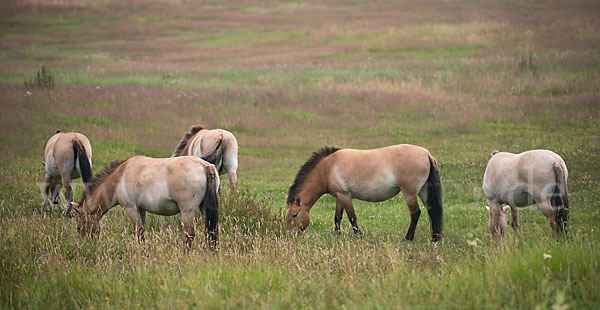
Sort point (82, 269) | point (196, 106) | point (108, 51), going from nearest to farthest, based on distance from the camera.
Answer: point (82, 269)
point (196, 106)
point (108, 51)

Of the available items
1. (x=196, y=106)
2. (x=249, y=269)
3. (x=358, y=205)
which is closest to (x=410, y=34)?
(x=196, y=106)

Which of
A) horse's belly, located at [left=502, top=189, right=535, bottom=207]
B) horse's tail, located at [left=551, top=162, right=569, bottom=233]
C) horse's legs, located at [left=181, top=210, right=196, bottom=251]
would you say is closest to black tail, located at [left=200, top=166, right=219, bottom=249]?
horse's legs, located at [left=181, top=210, right=196, bottom=251]

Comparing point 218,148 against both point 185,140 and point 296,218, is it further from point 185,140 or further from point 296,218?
point 296,218

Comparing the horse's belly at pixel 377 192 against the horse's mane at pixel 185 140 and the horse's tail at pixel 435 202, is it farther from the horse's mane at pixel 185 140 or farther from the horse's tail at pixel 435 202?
the horse's mane at pixel 185 140

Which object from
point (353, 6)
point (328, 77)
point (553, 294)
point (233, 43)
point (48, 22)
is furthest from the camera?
point (353, 6)

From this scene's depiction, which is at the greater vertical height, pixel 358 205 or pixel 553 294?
pixel 553 294

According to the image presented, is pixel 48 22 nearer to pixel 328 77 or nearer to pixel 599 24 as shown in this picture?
pixel 328 77

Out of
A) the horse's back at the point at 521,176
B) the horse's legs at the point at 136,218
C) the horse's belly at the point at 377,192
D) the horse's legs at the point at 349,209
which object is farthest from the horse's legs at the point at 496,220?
the horse's legs at the point at 136,218

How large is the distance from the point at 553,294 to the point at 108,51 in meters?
41.7

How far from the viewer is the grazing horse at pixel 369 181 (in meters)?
9.06

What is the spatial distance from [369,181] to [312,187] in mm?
967

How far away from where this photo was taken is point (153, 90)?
24.8 m

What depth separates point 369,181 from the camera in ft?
30.8

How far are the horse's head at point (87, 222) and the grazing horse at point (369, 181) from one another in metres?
2.94
